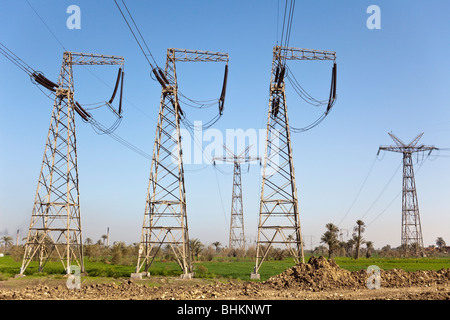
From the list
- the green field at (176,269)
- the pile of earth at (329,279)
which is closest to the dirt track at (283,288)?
the pile of earth at (329,279)

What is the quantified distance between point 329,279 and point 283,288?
309 centimetres

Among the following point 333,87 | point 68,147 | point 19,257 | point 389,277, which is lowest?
point 19,257

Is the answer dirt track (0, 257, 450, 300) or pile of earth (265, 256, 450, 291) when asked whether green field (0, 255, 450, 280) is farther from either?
pile of earth (265, 256, 450, 291)

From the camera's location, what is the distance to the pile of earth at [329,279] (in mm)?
23047

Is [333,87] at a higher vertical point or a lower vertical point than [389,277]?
higher

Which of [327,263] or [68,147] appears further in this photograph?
[68,147]

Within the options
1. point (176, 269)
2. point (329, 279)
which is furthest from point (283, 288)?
point (176, 269)

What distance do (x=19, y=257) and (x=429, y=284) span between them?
61.3 metres

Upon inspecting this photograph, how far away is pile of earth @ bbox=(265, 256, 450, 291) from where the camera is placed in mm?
23047

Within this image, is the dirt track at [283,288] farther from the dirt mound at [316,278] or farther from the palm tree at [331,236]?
the palm tree at [331,236]
